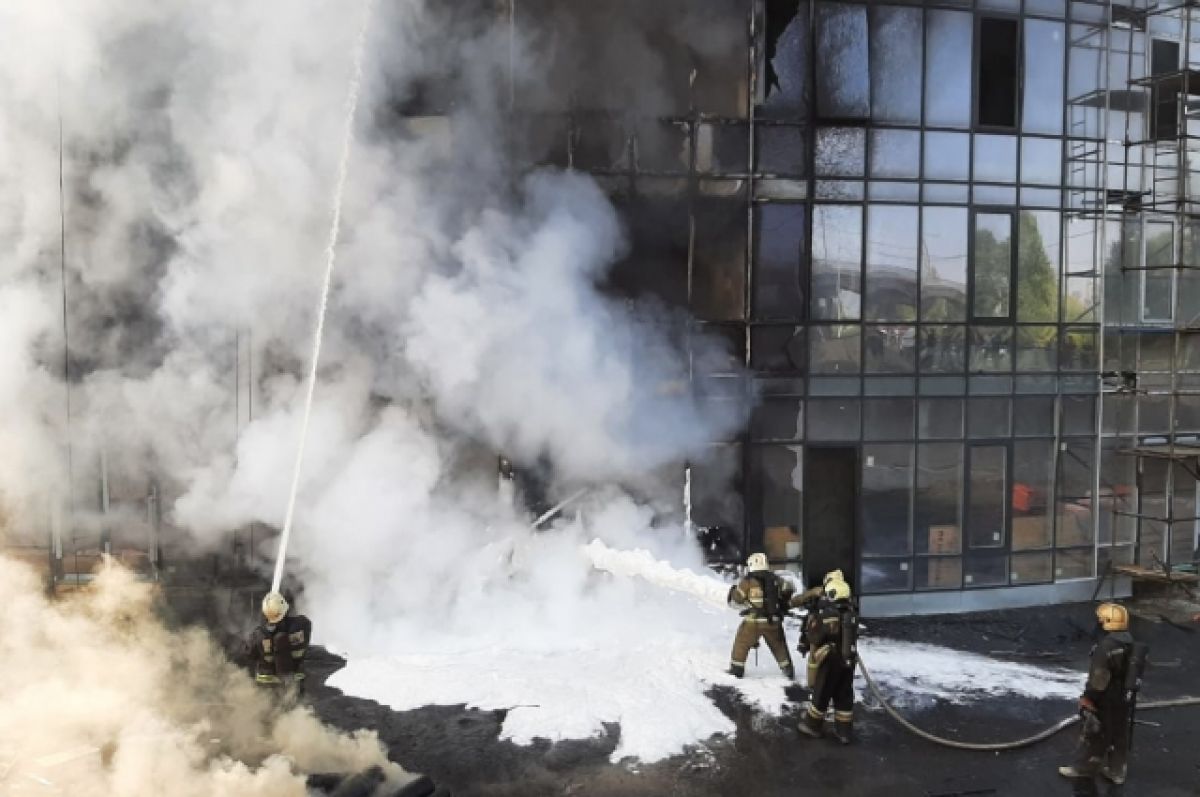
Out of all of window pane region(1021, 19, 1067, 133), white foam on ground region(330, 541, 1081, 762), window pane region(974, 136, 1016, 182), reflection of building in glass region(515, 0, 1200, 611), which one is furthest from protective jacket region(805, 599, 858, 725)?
window pane region(1021, 19, 1067, 133)

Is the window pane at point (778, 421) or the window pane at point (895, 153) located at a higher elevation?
the window pane at point (895, 153)

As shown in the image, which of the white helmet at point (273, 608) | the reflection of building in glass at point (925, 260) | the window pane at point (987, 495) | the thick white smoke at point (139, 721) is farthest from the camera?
the window pane at point (987, 495)

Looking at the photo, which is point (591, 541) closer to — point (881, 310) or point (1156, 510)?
point (881, 310)

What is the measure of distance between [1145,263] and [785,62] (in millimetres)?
5488

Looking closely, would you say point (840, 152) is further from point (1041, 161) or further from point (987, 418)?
point (987, 418)

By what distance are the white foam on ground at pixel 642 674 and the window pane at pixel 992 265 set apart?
4234 millimetres

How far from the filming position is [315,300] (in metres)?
9.59

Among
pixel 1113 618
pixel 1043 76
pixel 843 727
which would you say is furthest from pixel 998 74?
pixel 843 727

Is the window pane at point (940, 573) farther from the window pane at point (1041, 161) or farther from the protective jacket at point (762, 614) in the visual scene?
the window pane at point (1041, 161)

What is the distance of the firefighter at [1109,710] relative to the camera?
647 centimetres

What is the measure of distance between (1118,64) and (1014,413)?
4.68m

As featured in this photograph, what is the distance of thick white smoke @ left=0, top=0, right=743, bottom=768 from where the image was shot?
9172mm

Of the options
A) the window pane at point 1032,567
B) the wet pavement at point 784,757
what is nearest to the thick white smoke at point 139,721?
the wet pavement at point 784,757

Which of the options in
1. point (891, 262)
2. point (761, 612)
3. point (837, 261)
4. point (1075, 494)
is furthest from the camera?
point (1075, 494)
